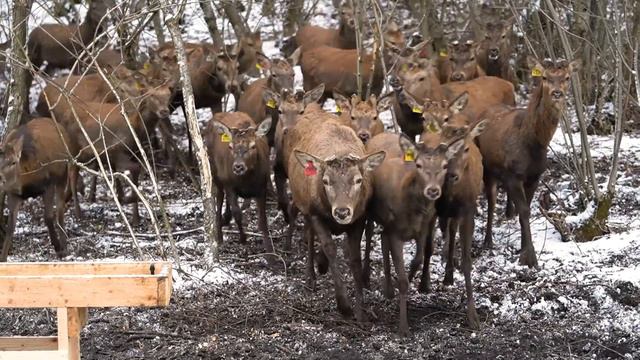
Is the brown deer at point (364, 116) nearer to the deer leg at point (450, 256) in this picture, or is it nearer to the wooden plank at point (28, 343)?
the deer leg at point (450, 256)

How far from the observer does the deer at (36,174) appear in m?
11.8

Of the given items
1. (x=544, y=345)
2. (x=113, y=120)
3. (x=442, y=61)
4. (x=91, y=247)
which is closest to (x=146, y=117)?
(x=113, y=120)

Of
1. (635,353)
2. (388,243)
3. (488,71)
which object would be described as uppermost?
(488,71)

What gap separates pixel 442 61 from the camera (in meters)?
16.4

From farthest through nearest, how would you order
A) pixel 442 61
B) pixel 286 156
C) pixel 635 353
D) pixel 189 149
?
pixel 442 61, pixel 189 149, pixel 286 156, pixel 635 353

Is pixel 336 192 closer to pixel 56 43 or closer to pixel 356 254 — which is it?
pixel 356 254

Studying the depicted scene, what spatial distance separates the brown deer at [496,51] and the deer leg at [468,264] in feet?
22.1

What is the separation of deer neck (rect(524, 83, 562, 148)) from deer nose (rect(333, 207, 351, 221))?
3.02 m

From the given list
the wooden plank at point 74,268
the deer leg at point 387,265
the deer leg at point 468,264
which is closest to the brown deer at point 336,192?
the deer leg at point 387,265

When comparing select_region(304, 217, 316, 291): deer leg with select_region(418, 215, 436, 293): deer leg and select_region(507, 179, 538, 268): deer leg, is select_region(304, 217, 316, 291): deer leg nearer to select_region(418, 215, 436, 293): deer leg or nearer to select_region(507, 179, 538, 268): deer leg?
select_region(418, 215, 436, 293): deer leg

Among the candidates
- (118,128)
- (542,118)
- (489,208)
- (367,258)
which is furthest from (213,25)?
(367,258)

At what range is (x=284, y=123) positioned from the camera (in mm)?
12719

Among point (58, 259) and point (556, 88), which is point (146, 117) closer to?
point (58, 259)

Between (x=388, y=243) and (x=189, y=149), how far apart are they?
5.93m
